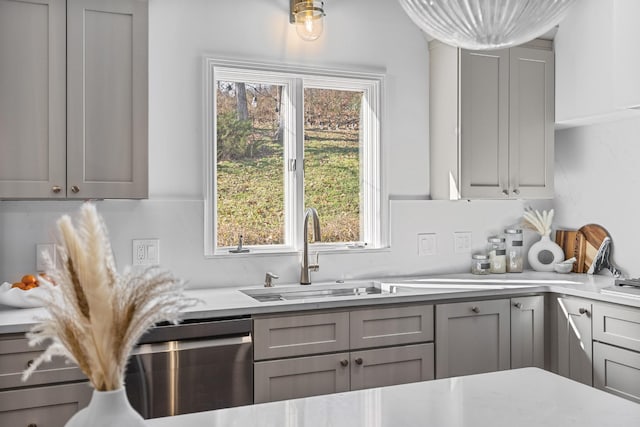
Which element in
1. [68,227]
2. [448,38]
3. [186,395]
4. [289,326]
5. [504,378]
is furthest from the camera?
[289,326]

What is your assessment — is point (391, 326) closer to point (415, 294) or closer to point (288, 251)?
point (415, 294)

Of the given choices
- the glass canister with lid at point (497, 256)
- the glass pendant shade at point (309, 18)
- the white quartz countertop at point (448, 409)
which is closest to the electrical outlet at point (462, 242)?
the glass canister with lid at point (497, 256)

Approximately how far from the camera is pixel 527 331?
317 cm

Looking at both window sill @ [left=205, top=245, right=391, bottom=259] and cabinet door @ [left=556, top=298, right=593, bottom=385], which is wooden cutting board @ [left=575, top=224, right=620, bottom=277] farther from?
window sill @ [left=205, top=245, right=391, bottom=259]

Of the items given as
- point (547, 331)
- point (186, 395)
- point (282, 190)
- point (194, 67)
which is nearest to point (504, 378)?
point (186, 395)

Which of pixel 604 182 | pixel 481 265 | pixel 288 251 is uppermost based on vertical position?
pixel 604 182

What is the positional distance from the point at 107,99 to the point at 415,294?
1.67 metres

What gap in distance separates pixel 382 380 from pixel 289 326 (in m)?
0.57

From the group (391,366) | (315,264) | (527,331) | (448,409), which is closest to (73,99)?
(315,264)

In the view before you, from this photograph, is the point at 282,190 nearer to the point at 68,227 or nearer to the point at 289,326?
the point at 289,326

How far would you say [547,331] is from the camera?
3244 mm

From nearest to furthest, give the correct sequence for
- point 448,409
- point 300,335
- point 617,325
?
1. point 448,409
2. point 300,335
3. point 617,325

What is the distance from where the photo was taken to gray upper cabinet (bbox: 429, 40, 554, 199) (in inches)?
134

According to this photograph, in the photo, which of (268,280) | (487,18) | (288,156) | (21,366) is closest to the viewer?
(487,18)
